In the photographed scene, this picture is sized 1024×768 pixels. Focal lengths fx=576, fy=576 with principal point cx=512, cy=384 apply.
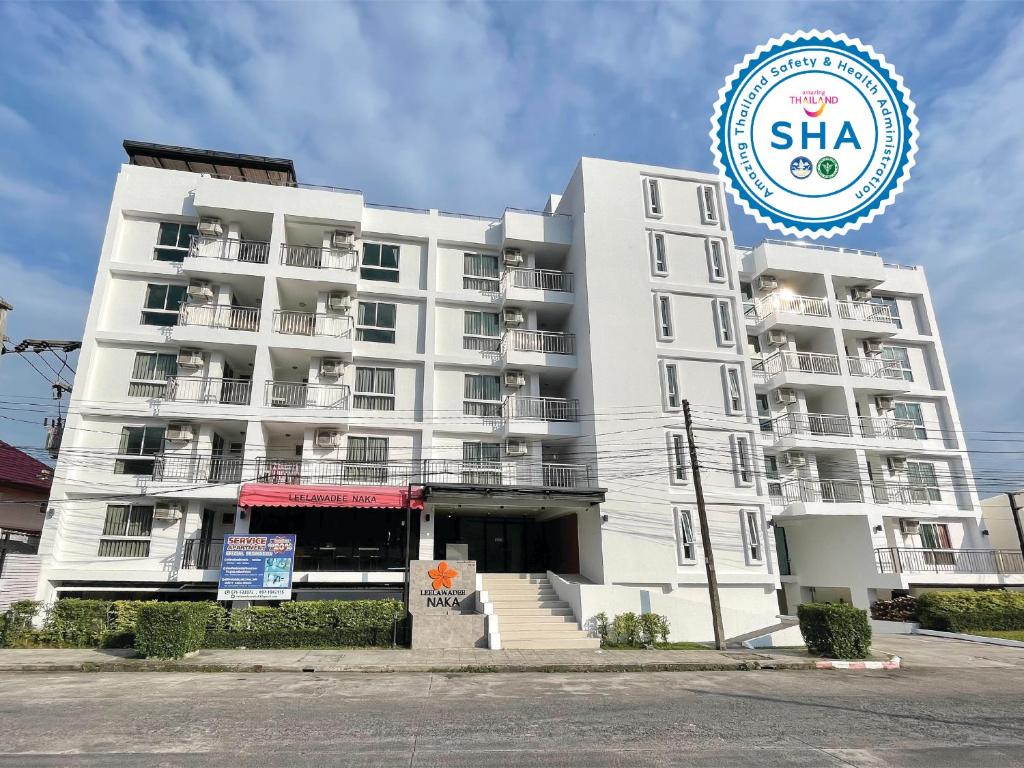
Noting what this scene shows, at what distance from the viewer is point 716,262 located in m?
27.1

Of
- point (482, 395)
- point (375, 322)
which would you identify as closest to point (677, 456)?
point (482, 395)

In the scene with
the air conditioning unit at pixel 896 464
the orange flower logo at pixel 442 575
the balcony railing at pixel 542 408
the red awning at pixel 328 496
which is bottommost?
the orange flower logo at pixel 442 575

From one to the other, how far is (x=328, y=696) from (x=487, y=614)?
25.8 ft

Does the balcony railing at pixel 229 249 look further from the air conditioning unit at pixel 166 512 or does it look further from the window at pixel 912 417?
the window at pixel 912 417

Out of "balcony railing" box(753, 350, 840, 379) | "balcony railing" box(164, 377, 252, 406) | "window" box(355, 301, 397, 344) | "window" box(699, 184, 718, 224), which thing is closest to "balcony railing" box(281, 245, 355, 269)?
"window" box(355, 301, 397, 344)

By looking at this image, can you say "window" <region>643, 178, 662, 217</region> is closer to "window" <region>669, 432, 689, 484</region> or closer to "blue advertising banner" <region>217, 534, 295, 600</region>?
"window" <region>669, 432, 689, 484</region>

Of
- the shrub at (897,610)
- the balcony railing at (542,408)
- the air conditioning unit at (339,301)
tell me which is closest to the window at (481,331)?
the balcony railing at (542,408)

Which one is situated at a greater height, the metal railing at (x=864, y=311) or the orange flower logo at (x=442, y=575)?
the metal railing at (x=864, y=311)

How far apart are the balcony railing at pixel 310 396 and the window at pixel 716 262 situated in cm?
1715

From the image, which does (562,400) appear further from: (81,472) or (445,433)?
(81,472)

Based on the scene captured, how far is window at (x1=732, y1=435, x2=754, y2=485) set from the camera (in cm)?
2388

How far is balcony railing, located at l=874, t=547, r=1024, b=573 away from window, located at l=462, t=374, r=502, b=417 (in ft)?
60.4

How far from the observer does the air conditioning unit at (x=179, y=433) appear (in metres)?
21.2

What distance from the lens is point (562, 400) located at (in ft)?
82.7
